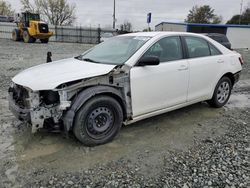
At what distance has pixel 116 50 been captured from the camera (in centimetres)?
396

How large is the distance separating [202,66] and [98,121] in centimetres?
224

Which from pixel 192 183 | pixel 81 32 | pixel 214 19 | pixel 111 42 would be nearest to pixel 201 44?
pixel 111 42

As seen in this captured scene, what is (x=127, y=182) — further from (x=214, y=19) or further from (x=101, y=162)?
(x=214, y=19)

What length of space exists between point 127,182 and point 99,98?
1.16 meters

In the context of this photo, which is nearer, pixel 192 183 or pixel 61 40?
pixel 192 183

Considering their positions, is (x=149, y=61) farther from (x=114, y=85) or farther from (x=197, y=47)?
(x=197, y=47)

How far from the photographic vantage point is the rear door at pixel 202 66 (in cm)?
421

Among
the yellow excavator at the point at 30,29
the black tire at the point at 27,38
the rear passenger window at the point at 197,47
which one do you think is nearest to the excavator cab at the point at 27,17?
the yellow excavator at the point at 30,29

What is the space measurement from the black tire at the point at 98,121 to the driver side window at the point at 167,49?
1.00 metres

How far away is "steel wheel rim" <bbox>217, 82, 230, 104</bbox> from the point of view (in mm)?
4922

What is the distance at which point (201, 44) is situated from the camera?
14.8 feet

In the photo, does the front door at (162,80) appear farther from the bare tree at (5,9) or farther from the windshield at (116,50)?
the bare tree at (5,9)

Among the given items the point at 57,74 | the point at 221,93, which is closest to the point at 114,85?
the point at 57,74

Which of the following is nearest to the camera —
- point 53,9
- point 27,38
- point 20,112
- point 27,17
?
point 20,112
